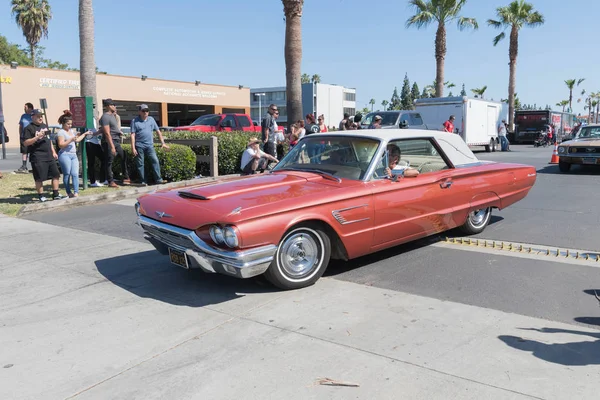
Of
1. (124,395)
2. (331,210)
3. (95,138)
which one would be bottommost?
(124,395)

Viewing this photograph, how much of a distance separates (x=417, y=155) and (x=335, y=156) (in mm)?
1095

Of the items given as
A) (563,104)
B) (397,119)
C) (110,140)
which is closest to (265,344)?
(110,140)

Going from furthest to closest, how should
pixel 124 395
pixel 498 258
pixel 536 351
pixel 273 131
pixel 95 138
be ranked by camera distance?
pixel 273 131
pixel 95 138
pixel 498 258
pixel 536 351
pixel 124 395

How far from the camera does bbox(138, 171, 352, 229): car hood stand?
4426 millimetres

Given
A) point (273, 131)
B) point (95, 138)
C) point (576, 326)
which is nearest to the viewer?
point (576, 326)

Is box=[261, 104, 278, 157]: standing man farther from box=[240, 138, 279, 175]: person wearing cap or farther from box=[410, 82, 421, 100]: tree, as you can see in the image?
box=[410, 82, 421, 100]: tree

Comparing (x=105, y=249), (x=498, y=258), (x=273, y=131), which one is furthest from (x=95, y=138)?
(x=498, y=258)

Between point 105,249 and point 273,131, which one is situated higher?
point 273,131

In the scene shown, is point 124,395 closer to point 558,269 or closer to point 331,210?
point 331,210

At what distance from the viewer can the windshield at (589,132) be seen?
15.1m

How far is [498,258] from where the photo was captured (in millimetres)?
5789

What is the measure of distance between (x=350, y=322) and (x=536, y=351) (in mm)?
1329

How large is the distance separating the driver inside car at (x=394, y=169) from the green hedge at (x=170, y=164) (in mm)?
7087

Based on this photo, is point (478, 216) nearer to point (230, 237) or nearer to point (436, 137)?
point (436, 137)
